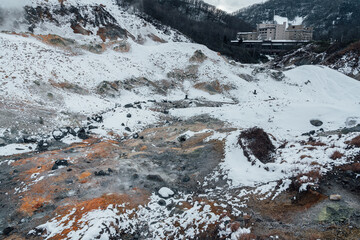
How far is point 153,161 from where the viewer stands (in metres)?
12.5

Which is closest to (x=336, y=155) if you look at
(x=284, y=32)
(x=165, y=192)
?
(x=165, y=192)

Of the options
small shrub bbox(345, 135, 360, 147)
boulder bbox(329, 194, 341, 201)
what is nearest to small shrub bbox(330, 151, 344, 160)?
small shrub bbox(345, 135, 360, 147)

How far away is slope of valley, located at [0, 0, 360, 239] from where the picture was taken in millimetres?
6762

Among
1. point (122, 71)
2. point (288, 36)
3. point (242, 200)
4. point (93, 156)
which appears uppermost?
point (288, 36)

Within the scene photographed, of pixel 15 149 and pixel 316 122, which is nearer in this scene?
pixel 15 149

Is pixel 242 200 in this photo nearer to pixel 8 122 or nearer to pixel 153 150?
pixel 153 150

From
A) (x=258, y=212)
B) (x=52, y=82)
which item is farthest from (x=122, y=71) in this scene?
(x=258, y=212)

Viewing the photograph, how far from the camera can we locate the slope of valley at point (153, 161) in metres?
6.76

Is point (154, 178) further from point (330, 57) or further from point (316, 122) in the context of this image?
point (330, 57)

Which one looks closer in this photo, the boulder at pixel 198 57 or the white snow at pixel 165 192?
the white snow at pixel 165 192

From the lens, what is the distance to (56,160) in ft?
38.9

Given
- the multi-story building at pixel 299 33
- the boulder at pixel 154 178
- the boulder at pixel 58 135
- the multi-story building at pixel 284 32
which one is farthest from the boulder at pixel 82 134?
the multi-story building at pixel 299 33

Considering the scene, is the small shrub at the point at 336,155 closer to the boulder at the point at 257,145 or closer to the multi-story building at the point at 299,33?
the boulder at the point at 257,145

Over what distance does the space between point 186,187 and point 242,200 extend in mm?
2870
